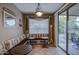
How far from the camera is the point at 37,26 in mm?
2211

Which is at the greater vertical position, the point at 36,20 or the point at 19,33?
the point at 36,20

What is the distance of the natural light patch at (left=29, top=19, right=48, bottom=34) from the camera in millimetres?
2207

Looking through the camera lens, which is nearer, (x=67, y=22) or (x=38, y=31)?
(x=38, y=31)

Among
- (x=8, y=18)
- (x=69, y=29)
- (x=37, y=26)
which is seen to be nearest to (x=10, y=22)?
(x=8, y=18)

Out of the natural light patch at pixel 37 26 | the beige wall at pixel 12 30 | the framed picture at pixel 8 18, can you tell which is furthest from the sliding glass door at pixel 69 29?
the framed picture at pixel 8 18

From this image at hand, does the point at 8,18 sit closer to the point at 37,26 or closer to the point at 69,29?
the point at 37,26

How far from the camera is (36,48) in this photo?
2.21 m

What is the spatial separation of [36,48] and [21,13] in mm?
698

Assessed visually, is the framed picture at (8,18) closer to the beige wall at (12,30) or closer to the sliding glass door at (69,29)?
the beige wall at (12,30)

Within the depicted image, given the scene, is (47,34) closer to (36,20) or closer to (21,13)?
(36,20)

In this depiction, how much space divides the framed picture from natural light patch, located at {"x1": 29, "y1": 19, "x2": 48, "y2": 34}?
33 centimetres

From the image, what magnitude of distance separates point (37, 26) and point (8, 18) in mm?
547
